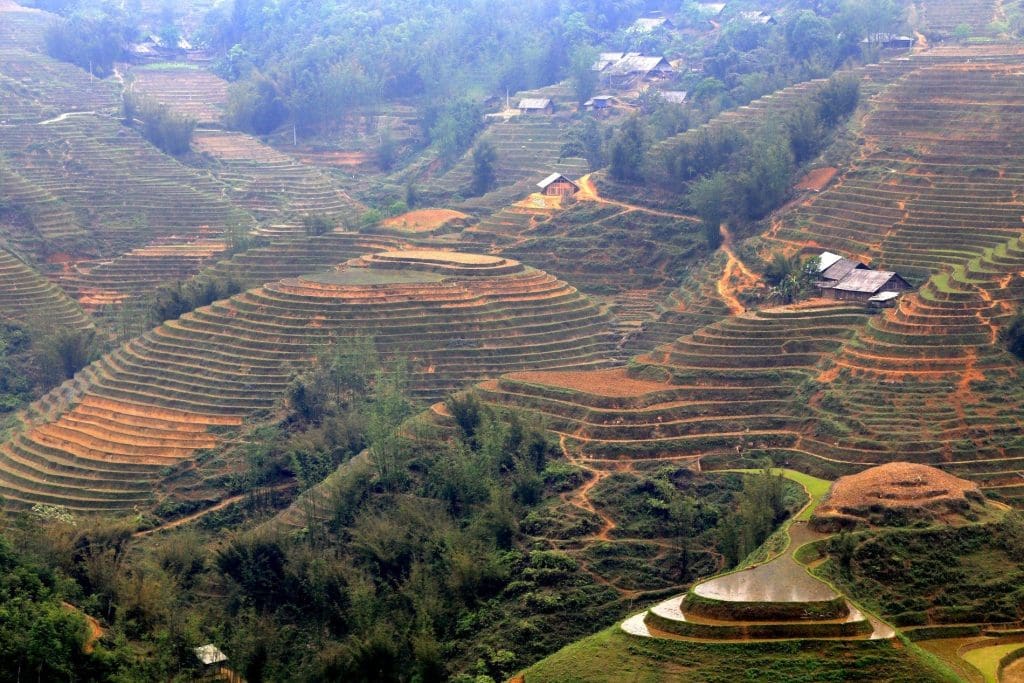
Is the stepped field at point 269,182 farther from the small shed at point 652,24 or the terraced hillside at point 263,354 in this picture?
the small shed at point 652,24

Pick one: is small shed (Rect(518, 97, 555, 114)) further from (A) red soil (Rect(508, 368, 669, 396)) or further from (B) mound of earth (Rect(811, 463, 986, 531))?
(B) mound of earth (Rect(811, 463, 986, 531))

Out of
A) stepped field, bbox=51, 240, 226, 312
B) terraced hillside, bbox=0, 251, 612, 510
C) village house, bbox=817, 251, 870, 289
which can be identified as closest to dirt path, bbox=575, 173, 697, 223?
terraced hillside, bbox=0, 251, 612, 510

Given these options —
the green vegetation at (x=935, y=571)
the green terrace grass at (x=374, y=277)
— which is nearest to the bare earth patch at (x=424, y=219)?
the green terrace grass at (x=374, y=277)

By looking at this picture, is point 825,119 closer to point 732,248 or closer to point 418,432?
point 732,248

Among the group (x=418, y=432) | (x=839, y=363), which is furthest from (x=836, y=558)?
(x=418, y=432)

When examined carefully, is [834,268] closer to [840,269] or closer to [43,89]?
[840,269]

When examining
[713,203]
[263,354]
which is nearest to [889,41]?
[713,203]
